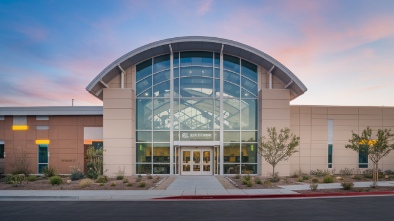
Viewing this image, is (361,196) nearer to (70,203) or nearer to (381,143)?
(381,143)

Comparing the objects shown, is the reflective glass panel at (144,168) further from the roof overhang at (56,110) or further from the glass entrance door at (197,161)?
the roof overhang at (56,110)

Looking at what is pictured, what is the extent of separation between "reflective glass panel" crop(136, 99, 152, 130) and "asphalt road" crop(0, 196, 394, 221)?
12268 mm

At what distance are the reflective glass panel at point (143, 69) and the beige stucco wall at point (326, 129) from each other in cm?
1259

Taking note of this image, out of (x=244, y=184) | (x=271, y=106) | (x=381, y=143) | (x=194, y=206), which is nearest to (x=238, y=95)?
(x=271, y=106)

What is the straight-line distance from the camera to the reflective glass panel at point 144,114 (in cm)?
2598

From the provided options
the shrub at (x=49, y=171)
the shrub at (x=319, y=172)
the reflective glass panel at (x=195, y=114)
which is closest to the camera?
the shrub at (x=49, y=171)

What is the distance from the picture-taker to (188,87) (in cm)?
2606

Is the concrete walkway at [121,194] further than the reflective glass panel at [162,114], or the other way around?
the reflective glass panel at [162,114]

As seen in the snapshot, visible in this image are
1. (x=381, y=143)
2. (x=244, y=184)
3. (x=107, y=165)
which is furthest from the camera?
(x=107, y=165)

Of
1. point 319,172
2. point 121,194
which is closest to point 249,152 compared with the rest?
point 319,172

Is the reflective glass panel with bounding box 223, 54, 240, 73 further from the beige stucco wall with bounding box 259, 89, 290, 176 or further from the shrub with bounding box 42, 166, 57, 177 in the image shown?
the shrub with bounding box 42, 166, 57, 177

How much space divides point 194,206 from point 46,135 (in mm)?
19175

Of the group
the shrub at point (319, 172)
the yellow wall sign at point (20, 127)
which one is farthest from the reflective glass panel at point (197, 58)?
the yellow wall sign at point (20, 127)

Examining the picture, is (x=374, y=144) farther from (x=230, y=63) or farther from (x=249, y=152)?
(x=230, y=63)
